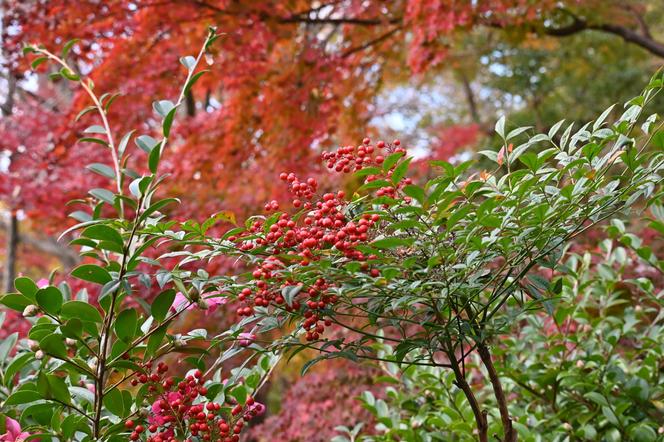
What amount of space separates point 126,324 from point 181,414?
0.18 meters

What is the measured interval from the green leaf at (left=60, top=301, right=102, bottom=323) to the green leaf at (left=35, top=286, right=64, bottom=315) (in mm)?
11

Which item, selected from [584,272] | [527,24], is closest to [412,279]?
[584,272]

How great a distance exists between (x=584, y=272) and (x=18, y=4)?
132 inches

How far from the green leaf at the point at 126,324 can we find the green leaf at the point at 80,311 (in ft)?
0.10

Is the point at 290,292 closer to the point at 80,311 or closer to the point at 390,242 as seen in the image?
the point at 390,242

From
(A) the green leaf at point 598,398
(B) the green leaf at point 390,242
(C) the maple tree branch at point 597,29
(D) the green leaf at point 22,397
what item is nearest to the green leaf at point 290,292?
(B) the green leaf at point 390,242

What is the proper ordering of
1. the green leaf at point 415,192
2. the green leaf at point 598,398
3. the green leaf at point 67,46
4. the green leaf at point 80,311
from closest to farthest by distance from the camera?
the green leaf at point 415,192
the green leaf at point 80,311
the green leaf at point 67,46
the green leaf at point 598,398

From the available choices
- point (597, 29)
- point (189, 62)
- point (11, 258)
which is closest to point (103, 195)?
point (189, 62)

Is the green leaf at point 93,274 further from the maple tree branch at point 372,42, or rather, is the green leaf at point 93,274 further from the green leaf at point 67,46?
Result: the maple tree branch at point 372,42

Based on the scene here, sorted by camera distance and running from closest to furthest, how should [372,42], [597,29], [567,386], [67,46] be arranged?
1. [67,46]
2. [567,386]
3. [372,42]
4. [597,29]

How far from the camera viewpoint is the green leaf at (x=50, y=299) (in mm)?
1055

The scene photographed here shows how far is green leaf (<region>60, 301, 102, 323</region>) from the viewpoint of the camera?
Answer: 3.59ft

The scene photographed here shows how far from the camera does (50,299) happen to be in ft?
A: 3.51

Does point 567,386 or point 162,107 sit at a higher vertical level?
point 162,107
